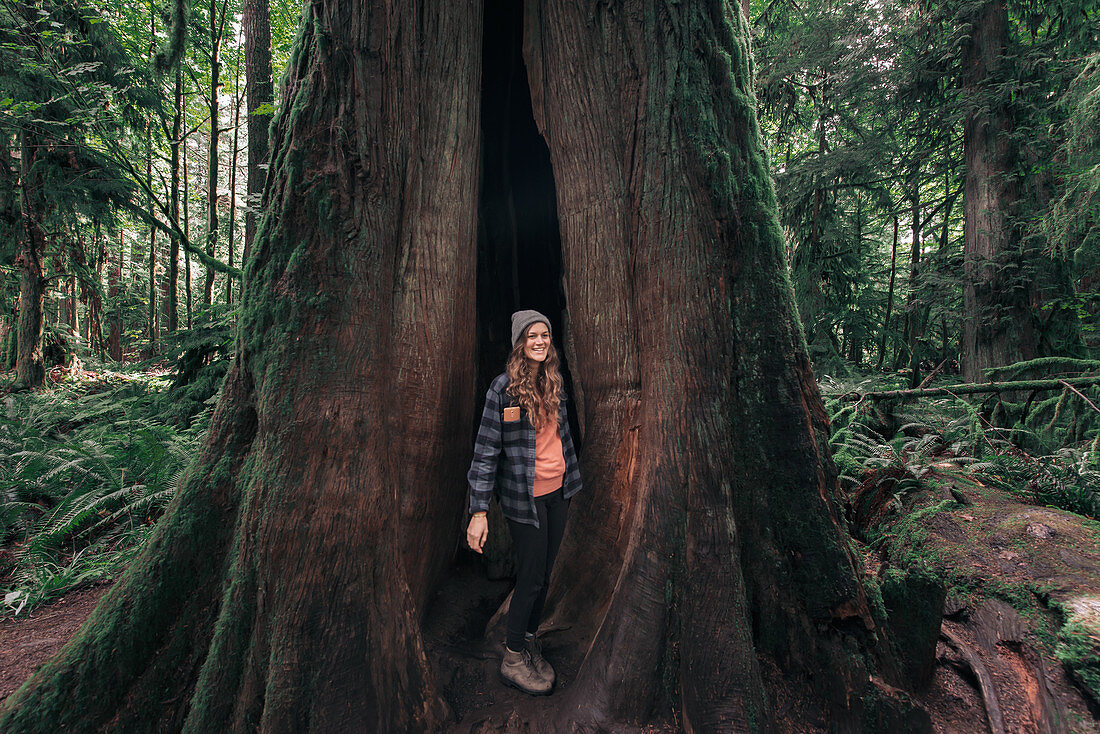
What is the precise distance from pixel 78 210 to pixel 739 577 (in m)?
10.5

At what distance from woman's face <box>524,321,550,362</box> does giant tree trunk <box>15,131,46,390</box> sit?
30.2 feet

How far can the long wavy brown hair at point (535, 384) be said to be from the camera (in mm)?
2719

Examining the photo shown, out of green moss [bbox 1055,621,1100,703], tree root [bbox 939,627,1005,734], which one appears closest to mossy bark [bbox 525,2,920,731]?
tree root [bbox 939,627,1005,734]

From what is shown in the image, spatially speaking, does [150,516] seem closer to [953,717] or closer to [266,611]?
[266,611]

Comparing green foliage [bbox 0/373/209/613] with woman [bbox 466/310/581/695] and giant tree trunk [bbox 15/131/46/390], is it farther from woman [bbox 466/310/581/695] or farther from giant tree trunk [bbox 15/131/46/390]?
giant tree trunk [bbox 15/131/46/390]

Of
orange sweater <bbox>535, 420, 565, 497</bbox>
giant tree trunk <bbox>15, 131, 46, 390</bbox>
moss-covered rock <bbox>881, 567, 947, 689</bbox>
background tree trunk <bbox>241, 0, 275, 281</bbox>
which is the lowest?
moss-covered rock <bbox>881, 567, 947, 689</bbox>

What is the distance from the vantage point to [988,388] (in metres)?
4.41

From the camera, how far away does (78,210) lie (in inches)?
285

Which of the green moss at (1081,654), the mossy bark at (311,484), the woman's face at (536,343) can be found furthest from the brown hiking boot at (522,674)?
the green moss at (1081,654)

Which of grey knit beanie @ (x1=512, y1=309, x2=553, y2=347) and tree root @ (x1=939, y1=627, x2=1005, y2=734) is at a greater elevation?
grey knit beanie @ (x1=512, y1=309, x2=553, y2=347)

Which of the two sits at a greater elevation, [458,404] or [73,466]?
[458,404]

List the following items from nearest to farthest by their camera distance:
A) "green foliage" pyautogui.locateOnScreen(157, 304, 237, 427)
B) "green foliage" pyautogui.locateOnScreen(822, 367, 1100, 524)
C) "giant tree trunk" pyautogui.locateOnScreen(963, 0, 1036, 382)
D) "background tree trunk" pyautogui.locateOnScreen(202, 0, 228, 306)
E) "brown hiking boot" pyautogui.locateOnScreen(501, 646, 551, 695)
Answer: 1. "brown hiking boot" pyautogui.locateOnScreen(501, 646, 551, 695)
2. "green foliage" pyautogui.locateOnScreen(822, 367, 1100, 524)
3. "giant tree trunk" pyautogui.locateOnScreen(963, 0, 1036, 382)
4. "green foliage" pyautogui.locateOnScreen(157, 304, 237, 427)
5. "background tree trunk" pyautogui.locateOnScreen(202, 0, 228, 306)

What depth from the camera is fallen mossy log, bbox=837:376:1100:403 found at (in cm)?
398

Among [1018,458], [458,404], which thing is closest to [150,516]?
[458,404]
